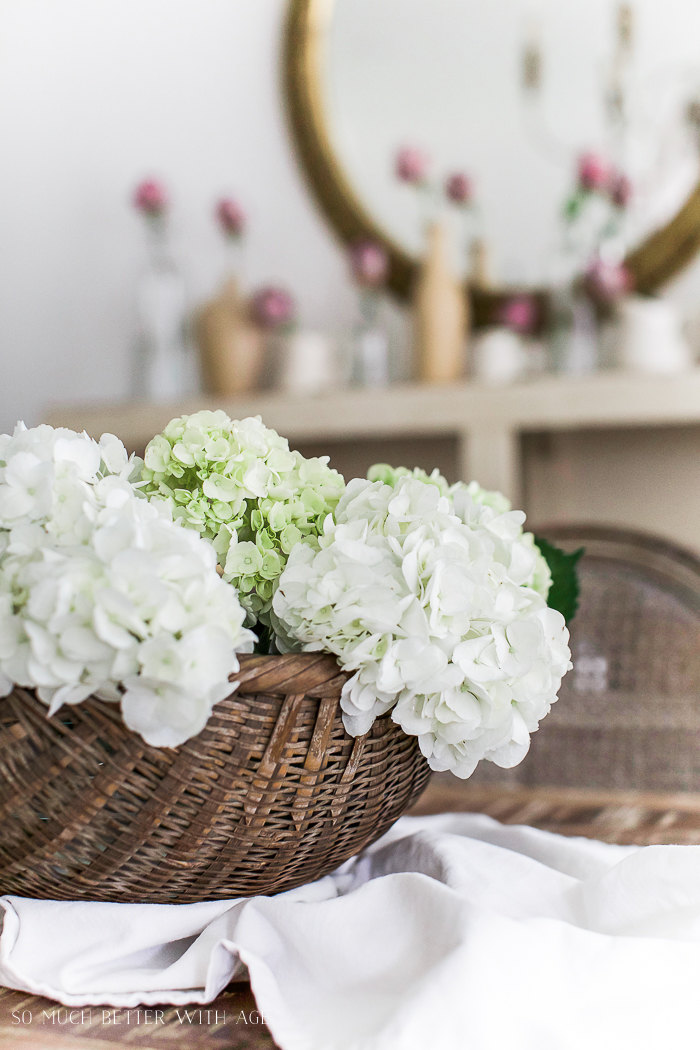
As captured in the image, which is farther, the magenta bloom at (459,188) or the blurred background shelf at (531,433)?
the magenta bloom at (459,188)

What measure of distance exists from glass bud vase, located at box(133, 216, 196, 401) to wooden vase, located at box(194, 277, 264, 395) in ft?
0.24

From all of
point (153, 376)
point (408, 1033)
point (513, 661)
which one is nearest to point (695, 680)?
point (513, 661)

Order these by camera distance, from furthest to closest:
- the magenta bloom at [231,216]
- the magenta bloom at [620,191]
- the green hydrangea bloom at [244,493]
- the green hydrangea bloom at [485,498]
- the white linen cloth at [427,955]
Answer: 1. the magenta bloom at [231,216]
2. the magenta bloom at [620,191]
3. the green hydrangea bloom at [485,498]
4. the green hydrangea bloom at [244,493]
5. the white linen cloth at [427,955]

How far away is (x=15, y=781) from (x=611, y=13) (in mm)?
2041

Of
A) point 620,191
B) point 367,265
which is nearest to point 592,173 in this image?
point 620,191

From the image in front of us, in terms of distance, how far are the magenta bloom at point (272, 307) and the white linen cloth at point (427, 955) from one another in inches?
63.2

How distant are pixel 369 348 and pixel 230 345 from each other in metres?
0.30

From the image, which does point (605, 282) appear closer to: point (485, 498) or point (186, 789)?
point (485, 498)

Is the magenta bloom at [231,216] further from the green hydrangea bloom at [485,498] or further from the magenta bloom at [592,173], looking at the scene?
the green hydrangea bloom at [485,498]

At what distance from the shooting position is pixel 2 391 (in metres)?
2.52

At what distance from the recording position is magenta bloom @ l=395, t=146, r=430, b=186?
6.61 ft

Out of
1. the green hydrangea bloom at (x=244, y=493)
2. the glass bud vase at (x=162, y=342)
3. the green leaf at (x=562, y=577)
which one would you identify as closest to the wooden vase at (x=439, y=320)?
the glass bud vase at (x=162, y=342)

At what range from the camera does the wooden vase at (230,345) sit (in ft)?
6.84

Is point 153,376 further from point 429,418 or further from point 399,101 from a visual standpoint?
point 399,101
